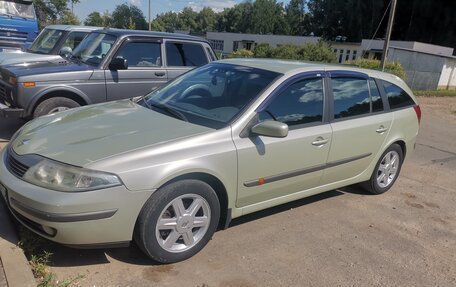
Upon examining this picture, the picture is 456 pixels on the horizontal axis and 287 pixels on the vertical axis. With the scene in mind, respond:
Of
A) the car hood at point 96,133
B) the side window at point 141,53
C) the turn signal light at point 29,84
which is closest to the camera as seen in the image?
the car hood at point 96,133

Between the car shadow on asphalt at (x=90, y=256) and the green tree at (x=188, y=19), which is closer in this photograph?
the car shadow on asphalt at (x=90, y=256)

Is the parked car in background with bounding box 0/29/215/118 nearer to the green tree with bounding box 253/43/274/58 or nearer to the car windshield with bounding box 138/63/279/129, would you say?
the car windshield with bounding box 138/63/279/129

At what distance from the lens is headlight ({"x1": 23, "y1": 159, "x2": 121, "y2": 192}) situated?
297 cm

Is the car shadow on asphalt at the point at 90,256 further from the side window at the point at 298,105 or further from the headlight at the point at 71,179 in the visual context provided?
the side window at the point at 298,105

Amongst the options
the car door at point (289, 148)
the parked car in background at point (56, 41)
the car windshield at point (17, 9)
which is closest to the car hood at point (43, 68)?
the parked car in background at point (56, 41)

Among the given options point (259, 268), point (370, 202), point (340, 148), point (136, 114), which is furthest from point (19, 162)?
point (370, 202)

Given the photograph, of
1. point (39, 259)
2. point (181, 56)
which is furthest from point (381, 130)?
point (181, 56)

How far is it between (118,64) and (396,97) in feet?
13.6

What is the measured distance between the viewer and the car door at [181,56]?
7.46 m

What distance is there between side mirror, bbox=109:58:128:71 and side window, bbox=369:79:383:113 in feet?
12.3

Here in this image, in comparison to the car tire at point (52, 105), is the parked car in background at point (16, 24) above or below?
above

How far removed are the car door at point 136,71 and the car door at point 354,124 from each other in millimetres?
3602

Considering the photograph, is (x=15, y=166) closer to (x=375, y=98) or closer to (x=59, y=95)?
(x=59, y=95)

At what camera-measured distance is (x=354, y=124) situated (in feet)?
15.2
